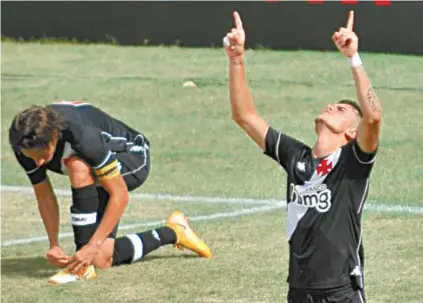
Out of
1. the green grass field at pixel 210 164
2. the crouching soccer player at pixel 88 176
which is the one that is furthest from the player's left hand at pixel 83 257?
the green grass field at pixel 210 164

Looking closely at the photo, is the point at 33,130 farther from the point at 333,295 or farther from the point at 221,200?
the point at 221,200

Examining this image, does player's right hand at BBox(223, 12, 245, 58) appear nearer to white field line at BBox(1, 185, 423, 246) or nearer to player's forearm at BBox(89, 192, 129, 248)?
player's forearm at BBox(89, 192, 129, 248)

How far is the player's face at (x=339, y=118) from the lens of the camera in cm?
528

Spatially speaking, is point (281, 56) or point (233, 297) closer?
point (233, 297)

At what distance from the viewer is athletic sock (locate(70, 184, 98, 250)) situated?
7445 millimetres

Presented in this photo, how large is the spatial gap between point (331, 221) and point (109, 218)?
2.25m

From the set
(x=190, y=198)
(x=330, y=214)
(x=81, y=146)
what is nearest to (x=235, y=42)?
(x=330, y=214)

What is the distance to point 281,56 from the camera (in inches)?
667

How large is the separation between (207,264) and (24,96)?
8.07 meters

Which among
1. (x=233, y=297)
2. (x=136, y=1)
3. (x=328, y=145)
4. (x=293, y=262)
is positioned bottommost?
(x=233, y=297)

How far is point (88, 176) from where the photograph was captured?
7.39 m

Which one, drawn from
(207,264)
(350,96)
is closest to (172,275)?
(207,264)

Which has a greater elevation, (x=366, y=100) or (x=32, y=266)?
(x=366, y=100)

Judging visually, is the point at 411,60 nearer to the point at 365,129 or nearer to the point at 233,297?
the point at 233,297
